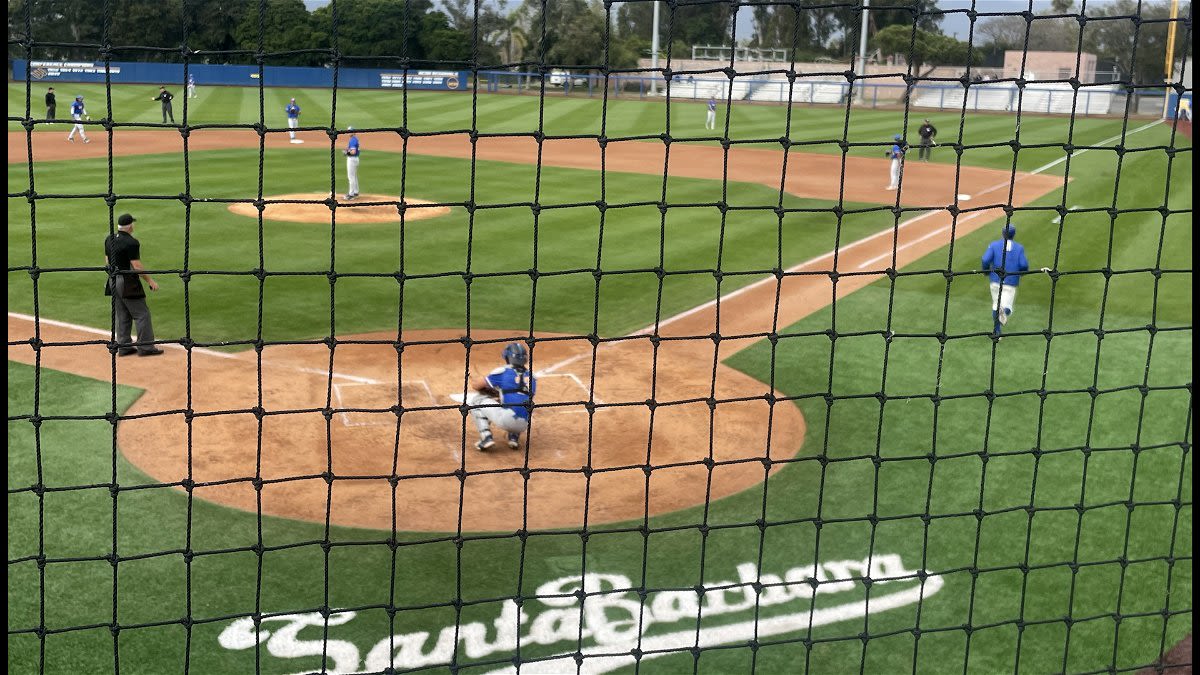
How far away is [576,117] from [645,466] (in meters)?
36.8

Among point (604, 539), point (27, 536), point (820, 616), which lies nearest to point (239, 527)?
point (27, 536)

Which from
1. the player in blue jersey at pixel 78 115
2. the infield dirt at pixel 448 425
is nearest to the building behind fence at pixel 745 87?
Answer: the player in blue jersey at pixel 78 115

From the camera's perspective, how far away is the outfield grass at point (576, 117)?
35.9 meters

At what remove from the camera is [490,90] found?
51562 millimetres

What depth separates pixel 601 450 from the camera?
9.41 meters

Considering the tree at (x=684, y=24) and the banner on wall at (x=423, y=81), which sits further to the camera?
the tree at (x=684, y=24)

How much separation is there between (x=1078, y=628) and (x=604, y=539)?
9.37 feet

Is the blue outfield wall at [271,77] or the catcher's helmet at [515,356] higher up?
the blue outfield wall at [271,77]

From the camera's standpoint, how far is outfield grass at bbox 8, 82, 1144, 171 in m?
35.9

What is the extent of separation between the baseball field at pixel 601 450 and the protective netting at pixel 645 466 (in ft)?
0.13

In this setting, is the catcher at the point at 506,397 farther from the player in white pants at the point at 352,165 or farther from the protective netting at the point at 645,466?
the player in white pants at the point at 352,165

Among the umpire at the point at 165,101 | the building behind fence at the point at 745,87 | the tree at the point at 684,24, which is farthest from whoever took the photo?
the tree at the point at 684,24

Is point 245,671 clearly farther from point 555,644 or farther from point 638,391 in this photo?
point 638,391

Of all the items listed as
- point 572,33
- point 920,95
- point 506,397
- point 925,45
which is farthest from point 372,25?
point 920,95
